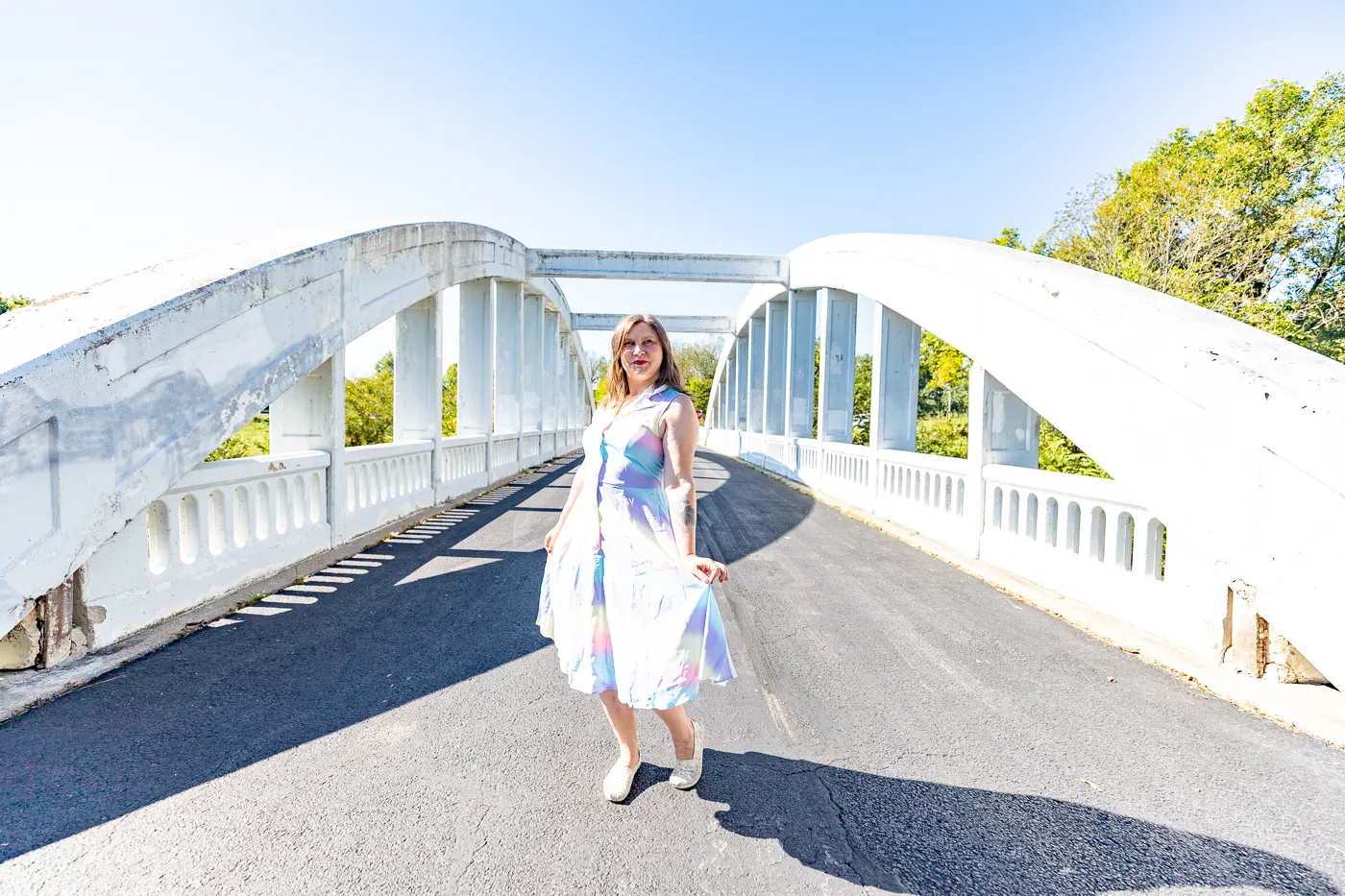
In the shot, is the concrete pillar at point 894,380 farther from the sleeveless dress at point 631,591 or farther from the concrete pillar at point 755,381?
the concrete pillar at point 755,381

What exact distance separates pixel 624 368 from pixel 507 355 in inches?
592

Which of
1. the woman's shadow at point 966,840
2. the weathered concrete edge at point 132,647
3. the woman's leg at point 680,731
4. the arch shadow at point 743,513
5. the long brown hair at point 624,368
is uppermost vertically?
the long brown hair at point 624,368

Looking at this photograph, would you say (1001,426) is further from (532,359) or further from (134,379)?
(532,359)

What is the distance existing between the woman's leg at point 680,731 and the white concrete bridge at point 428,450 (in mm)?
657

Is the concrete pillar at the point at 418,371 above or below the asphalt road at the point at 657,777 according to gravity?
above

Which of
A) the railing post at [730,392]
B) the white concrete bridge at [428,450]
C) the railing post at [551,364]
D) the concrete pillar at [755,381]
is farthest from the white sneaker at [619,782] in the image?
the railing post at [730,392]

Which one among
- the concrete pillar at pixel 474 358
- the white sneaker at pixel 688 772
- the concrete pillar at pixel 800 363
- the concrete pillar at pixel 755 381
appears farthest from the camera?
the concrete pillar at pixel 755 381

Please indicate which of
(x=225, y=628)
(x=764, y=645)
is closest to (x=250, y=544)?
(x=225, y=628)

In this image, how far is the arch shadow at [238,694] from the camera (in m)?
2.25

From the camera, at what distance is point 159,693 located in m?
3.01

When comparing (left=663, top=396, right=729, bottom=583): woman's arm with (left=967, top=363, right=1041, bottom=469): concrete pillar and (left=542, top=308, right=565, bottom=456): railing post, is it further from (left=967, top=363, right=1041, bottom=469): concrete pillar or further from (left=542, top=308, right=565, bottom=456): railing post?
(left=542, top=308, right=565, bottom=456): railing post

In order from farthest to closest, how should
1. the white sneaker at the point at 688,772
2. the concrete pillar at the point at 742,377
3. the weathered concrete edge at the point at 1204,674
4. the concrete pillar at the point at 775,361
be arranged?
the concrete pillar at the point at 742,377 < the concrete pillar at the point at 775,361 < the weathered concrete edge at the point at 1204,674 < the white sneaker at the point at 688,772

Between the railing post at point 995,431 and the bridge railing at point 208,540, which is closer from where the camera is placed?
the bridge railing at point 208,540

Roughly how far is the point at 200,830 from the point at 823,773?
6.76ft
